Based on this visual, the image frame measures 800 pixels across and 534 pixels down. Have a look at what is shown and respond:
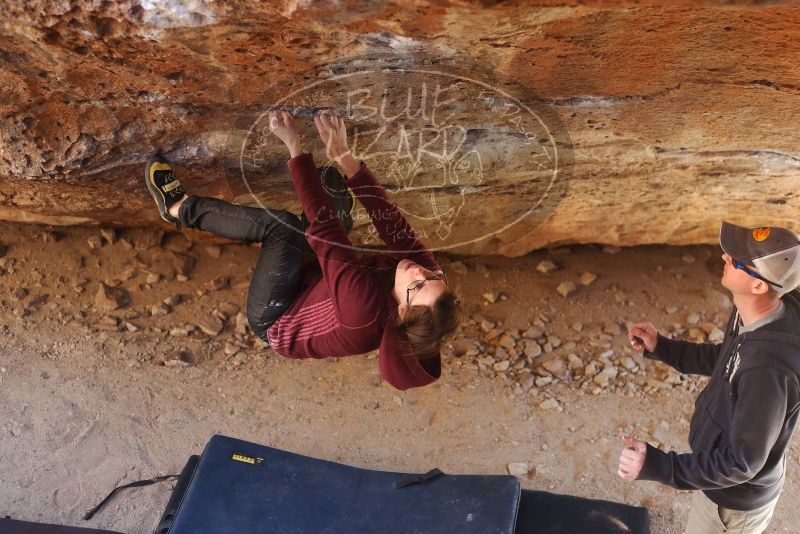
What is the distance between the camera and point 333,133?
8.84 feet

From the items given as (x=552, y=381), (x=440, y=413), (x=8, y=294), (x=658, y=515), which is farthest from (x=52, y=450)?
(x=658, y=515)

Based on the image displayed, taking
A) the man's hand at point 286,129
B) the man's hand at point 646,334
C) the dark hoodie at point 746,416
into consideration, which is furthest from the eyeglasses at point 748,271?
the man's hand at point 286,129

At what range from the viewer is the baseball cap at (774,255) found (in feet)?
7.55

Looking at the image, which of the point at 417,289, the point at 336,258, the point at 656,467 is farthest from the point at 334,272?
the point at 656,467

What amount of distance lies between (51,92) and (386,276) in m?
1.27

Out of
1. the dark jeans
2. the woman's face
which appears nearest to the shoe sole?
the dark jeans

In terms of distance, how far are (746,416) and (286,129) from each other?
63.3 inches

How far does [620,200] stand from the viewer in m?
3.77

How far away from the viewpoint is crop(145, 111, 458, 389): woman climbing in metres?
2.44

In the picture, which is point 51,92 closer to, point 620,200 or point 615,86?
point 615,86

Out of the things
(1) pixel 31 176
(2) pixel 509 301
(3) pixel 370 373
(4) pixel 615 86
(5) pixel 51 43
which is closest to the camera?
(5) pixel 51 43

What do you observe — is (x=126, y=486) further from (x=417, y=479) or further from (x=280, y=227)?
(x=280, y=227)

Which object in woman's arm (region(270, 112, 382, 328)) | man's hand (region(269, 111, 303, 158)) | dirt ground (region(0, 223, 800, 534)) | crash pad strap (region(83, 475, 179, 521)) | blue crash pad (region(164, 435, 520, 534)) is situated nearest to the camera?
woman's arm (region(270, 112, 382, 328))

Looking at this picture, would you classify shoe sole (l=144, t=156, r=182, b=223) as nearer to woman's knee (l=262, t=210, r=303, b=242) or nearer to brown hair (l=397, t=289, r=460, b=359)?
woman's knee (l=262, t=210, r=303, b=242)
